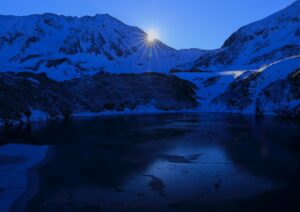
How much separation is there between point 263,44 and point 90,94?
104735mm

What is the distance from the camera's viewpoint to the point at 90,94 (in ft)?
343

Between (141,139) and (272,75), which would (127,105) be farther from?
(141,139)

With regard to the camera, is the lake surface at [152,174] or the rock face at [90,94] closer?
the lake surface at [152,174]

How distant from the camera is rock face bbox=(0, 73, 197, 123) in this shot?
251 ft

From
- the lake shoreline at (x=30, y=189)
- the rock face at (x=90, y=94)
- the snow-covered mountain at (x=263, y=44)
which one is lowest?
the lake shoreline at (x=30, y=189)

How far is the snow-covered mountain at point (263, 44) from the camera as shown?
15550 centimetres

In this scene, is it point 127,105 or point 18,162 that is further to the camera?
point 127,105

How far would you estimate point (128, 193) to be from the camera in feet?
66.4

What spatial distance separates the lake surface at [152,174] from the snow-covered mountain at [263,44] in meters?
123

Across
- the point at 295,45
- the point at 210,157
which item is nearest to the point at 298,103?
the point at 210,157

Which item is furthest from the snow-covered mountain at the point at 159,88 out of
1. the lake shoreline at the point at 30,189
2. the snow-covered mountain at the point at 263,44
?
the lake shoreline at the point at 30,189

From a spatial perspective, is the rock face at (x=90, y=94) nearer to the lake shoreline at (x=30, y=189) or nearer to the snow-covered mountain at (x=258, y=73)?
the snow-covered mountain at (x=258, y=73)

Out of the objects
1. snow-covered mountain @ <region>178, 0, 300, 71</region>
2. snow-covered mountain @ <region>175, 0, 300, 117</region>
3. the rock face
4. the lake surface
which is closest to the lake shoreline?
the lake surface

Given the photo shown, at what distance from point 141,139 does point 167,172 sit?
61.4ft
